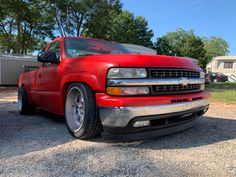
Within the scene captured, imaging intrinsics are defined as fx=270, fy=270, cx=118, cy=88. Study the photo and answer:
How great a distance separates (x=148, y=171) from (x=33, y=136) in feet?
7.40

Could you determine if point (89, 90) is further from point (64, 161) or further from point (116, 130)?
point (64, 161)

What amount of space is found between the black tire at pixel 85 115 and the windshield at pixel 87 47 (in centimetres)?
79

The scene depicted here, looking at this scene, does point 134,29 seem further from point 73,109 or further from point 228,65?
point 73,109

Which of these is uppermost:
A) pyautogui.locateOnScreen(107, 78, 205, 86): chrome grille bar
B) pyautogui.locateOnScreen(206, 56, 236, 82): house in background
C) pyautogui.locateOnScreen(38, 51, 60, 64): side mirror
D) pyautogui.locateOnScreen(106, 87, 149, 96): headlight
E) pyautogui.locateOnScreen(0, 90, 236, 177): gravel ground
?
pyautogui.locateOnScreen(206, 56, 236, 82): house in background

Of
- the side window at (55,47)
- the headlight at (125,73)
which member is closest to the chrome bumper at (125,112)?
the headlight at (125,73)

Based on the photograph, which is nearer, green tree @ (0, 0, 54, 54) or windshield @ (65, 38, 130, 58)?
windshield @ (65, 38, 130, 58)

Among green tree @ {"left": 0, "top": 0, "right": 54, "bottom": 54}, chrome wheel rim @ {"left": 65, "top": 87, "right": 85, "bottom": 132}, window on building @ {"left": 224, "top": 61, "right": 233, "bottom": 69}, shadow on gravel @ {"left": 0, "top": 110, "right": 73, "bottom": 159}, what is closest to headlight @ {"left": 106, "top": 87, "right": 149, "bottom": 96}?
chrome wheel rim @ {"left": 65, "top": 87, "right": 85, "bottom": 132}

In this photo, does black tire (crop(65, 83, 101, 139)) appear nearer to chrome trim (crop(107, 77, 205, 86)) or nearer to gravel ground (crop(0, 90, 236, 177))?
gravel ground (crop(0, 90, 236, 177))

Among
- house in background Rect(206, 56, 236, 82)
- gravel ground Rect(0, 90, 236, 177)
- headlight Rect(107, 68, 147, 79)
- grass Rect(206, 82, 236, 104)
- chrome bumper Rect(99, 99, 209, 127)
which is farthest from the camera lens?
house in background Rect(206, 56, 236, 82)

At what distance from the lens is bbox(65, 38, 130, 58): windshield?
477cm

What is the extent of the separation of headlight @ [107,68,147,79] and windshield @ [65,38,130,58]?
1371 mm

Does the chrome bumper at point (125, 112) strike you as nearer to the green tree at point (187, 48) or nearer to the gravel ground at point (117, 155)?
the gravel ground at point (117, 155)

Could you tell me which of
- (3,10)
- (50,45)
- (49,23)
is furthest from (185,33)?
(50,45)

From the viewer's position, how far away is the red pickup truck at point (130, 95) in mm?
3379
